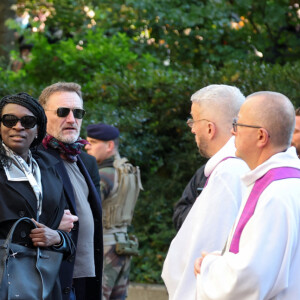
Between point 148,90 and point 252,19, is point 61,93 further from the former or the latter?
point 252,19

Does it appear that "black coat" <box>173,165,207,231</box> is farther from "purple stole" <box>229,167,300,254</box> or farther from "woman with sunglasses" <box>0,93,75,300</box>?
"purple stole" <box>229,167,300,254</box>

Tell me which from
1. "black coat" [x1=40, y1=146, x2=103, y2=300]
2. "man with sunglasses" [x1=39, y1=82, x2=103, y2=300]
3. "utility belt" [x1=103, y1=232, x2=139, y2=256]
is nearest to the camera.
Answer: "black coat" [x1=40, y1=146, x2=103, y2=300]

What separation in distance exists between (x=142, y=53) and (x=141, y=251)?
4.52 metres

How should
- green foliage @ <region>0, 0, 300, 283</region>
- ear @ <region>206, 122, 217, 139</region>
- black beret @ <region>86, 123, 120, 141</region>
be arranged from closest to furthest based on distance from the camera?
ear @ <region>206, 122, 217, 139</region>
black beret @ <region>86, 123, 120, 141</region>
green foliage @ <region>0, 0, 300, 283</region>

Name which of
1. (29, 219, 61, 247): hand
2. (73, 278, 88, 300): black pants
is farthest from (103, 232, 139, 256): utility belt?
(29, 219, 61, 247): hand

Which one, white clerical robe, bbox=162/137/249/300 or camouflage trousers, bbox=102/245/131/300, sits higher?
white clerical robe, bbox=162/137/249/300

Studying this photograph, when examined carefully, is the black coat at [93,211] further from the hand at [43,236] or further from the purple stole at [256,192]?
the purple stole at [256,192]

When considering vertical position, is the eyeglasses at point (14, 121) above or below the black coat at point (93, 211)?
above

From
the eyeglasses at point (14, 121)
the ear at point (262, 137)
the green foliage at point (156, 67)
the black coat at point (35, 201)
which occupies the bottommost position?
the black coat at point (35, 201)

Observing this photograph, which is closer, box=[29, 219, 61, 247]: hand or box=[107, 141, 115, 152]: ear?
box=[29, 219, 61, 247]: hand

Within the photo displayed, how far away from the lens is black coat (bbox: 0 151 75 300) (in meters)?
4.48

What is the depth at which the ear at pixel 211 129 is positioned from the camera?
5098 millimetres

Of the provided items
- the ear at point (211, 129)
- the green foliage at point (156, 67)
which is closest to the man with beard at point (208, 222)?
the ear at point (211, 129)

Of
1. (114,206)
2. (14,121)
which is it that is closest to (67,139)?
(14,121)
